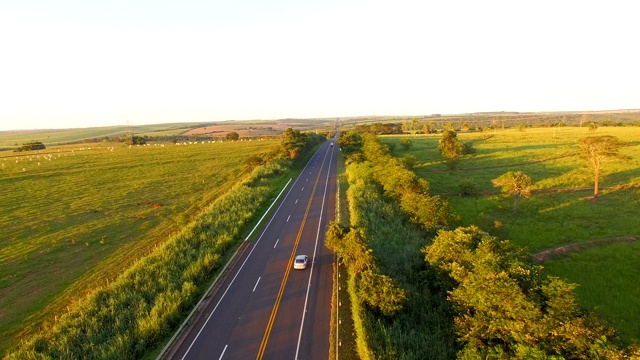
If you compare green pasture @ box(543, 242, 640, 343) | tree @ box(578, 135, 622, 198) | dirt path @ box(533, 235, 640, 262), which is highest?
tree @ box(578, 135, 622, 198)

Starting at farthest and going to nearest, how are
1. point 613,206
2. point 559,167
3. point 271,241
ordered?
point 559,167 < point 613,206 < point 271,241

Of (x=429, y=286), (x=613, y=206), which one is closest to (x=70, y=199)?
(x=429, y=286)

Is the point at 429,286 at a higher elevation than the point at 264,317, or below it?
higher

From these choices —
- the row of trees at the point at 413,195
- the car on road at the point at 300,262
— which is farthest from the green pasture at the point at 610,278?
the car on road at the point at 300,262

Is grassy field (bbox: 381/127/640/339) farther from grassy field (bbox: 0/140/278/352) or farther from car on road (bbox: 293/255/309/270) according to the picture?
grassy field (bbox: 0/140/278/352)

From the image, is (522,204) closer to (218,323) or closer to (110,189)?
(218,323)

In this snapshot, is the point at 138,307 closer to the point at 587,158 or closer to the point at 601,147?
the point at 601,147

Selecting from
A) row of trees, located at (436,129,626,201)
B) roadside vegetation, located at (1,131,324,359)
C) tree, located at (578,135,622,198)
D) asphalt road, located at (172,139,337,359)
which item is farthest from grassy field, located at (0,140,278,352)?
tree, located at (578,135,622,198)
